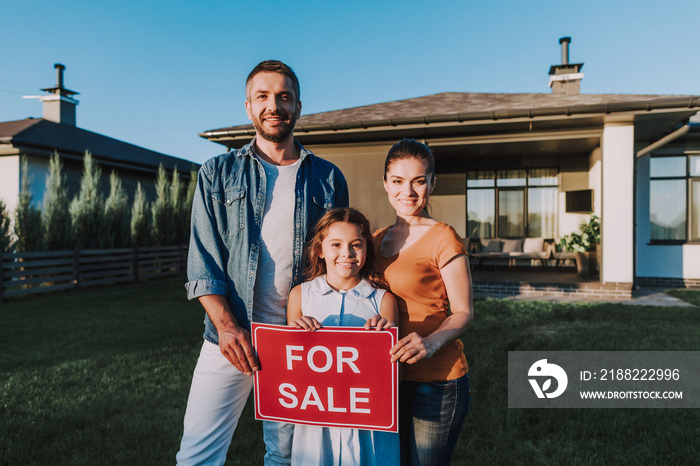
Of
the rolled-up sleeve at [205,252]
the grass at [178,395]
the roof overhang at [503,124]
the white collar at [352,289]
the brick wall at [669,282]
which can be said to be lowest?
the grass at [178,395]

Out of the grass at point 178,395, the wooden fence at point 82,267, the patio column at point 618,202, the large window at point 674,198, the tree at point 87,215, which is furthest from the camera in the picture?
the tree at point 87,215

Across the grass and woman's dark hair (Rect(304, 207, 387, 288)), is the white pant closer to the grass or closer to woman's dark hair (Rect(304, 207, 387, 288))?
woman's dark hair (Rect(304, 207, 387, 288))

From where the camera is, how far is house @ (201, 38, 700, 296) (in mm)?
8641

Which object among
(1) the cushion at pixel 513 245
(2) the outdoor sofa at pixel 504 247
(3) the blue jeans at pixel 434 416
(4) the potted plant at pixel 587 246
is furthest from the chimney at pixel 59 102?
(3) the blue jeans at pixel 434 416

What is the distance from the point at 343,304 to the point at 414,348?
1.18 feet

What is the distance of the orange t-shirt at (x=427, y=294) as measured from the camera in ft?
5.41

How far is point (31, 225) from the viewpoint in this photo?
10359mm

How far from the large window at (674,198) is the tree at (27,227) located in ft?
47.9

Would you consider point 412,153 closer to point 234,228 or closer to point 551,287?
point 234,228

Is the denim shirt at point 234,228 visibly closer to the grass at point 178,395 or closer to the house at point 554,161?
the grass at point 178,395

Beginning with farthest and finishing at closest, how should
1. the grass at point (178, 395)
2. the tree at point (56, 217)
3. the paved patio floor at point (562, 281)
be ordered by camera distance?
the tree at point (56, 217), the paved patio floor at point (562, 281), the grass at point (178, 395)

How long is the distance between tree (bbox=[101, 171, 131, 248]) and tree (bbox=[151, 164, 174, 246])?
109 cm

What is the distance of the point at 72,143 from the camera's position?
1480 cm

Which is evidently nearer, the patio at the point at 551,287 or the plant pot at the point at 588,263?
the patio at the point at 551,287
